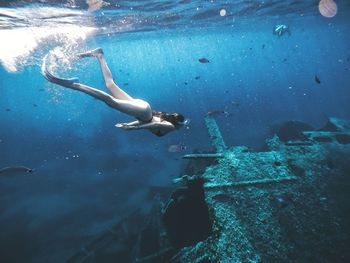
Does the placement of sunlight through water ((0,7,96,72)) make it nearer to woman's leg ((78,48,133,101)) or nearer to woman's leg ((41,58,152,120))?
woman's leg ((78,48,133,101))

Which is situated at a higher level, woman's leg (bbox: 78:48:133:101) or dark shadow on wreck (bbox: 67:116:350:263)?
woman's leg (bbox: 78:48:133:101)

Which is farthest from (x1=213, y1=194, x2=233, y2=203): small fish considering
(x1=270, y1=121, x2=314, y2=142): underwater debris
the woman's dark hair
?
(x1=270, y1=121, x2=314, y2=142): underwater debris

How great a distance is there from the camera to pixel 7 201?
1639 centimetres

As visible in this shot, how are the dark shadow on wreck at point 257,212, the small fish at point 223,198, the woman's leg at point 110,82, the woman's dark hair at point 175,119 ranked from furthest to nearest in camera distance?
the small fish at point 223,198 → the dark shadow on wreck at point 257,212 → the woman's leg at point 110,82 → the woman's dark hair at point 175,119

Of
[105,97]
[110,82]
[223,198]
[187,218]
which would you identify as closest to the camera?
[105,97]

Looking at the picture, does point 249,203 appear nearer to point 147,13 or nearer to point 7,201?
point 7,201

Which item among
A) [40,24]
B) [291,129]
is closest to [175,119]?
[291,129]

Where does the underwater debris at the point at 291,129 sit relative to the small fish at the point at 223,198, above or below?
below

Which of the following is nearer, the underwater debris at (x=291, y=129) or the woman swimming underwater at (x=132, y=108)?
the woman swimming underwater at (x=132, y=108)

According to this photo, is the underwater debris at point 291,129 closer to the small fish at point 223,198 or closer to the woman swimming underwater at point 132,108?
the small fish at point 223,198

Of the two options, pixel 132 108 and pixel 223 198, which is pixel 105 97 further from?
pixel 223 198

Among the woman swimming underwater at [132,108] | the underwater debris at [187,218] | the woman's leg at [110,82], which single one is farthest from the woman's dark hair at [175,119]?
the underwater debris at [187,218]

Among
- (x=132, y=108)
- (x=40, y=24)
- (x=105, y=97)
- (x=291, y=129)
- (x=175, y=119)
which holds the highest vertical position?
(x=40, y=24)

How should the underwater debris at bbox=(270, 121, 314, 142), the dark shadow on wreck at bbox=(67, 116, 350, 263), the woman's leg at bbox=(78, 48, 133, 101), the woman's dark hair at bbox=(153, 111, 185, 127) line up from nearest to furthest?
1. the woman's dark hair at bbox=(153, 111, 185, 127)
2. the woman's leg at bbox=(78, 48, 133, 101)
3. the dark shadow on wreck at bbox=(67, 116, 350, 263)
4. the underwater debris at bbox=(270, 121, 314, 142)
